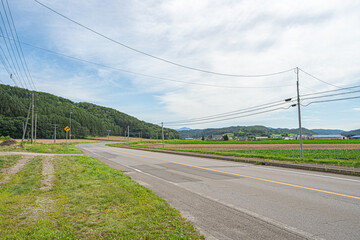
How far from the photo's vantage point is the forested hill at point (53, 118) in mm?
78125

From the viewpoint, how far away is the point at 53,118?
9812 cm

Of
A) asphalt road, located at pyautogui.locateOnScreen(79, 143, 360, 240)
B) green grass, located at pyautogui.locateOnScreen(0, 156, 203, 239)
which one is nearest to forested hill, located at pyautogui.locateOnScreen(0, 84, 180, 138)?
green grass, located at pyautogui.locateOnScreen(0, 156, 203, 239)

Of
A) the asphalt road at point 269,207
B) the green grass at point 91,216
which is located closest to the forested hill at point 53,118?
the green grass at point 91,216

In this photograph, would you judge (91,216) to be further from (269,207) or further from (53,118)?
(53,118)

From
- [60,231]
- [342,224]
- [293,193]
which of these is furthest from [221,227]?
[293,193]

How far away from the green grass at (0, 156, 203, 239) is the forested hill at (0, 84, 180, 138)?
1981 inches

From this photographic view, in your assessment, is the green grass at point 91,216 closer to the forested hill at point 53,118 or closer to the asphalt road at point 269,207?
the asphalt road at point 269,207

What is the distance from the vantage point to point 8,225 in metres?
4.14

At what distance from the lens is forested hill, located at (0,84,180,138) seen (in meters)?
78.1

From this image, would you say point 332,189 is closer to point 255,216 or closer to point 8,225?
point 255,216

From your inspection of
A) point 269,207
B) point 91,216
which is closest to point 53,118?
point 91,216

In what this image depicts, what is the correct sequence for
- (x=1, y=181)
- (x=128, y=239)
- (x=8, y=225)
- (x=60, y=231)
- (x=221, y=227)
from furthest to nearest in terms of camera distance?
(x=1, y=181), (x=221, y=227), (x=8, y=225), (x=60, y=231), (x=128, y=239)

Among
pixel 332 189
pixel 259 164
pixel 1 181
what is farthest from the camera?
pixel 259 164

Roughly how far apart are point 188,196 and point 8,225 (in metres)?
4.47
